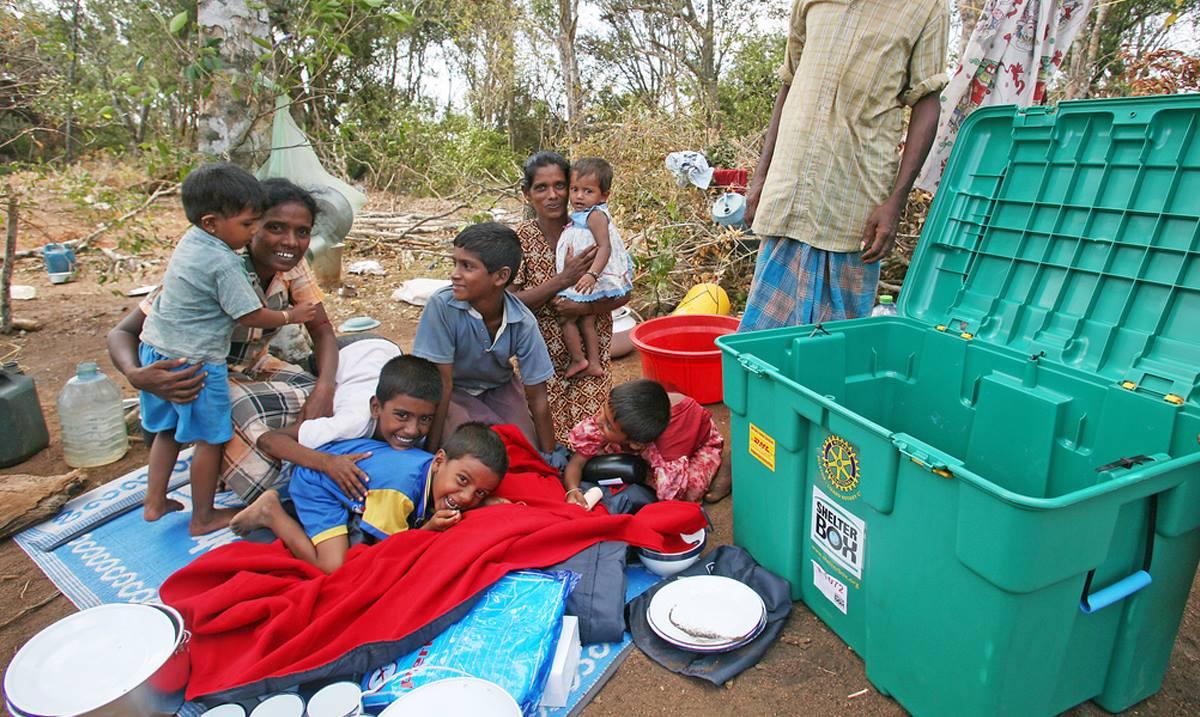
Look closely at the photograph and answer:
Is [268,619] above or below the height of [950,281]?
below

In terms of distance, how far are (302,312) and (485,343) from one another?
72 cm

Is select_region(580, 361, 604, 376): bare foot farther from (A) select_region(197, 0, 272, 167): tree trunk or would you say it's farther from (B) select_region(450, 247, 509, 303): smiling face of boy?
(A) select_region(197, 0, 272, 167): tree trunk

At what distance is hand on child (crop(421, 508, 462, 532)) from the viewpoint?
2211mm

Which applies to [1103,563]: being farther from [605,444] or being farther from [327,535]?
[327,535]

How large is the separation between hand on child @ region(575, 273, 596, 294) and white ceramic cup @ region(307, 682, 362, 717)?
189cm

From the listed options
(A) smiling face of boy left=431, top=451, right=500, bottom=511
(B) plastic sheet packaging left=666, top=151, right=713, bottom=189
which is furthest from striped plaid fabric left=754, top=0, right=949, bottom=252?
(B) plastic sheet packaging left=666, top=151, right=713, bottom=189

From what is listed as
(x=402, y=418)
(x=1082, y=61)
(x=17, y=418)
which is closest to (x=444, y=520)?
(x=402, y=418)

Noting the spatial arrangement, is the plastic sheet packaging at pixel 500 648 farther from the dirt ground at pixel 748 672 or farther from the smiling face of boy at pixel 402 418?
the smiling face of boy at pixel 402 418

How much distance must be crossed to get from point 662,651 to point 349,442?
1.33 m

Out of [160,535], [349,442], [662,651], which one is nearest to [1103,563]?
[662,651]

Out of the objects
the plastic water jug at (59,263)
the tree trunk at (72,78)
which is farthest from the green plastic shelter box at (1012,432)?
the plastic water jug at (59,263)

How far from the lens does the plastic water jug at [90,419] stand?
10.0 ft

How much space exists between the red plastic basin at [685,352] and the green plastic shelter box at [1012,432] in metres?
1.11

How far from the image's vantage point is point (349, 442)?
8.07 ft
